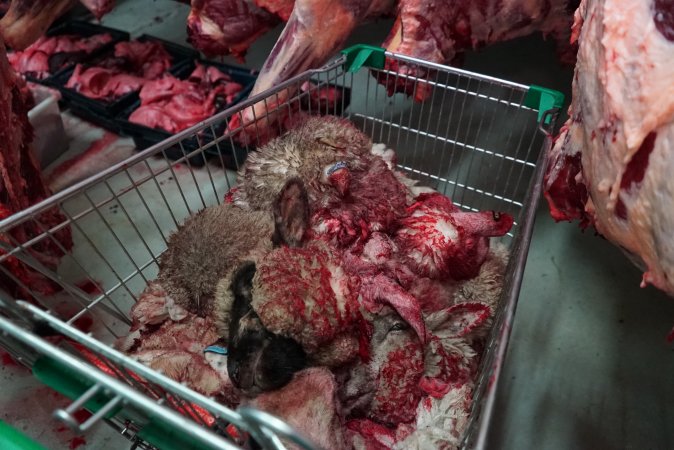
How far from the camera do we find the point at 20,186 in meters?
1.08

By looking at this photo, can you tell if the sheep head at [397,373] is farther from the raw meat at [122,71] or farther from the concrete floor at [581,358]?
the raw meat at [122,71]

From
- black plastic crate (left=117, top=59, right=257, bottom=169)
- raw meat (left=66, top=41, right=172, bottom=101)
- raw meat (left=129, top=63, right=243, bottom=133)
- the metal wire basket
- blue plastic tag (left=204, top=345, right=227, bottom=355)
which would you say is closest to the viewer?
the metal wire basket

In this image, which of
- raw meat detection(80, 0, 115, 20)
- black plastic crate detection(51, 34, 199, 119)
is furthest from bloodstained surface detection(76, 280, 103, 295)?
raw meat detection(80, 0, 115, 20)

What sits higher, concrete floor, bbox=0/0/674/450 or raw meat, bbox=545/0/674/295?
raw meat, bbox=545/0/674/295

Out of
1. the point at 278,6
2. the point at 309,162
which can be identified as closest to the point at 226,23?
the point at 278,6

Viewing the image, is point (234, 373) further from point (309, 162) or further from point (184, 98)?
point (184, 98)

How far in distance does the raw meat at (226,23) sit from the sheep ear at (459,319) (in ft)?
3.92

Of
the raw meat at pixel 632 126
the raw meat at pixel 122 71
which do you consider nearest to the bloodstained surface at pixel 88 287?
the raw meat at pixel 122 71

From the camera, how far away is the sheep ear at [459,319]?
0.83 m

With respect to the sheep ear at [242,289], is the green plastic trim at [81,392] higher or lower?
higher

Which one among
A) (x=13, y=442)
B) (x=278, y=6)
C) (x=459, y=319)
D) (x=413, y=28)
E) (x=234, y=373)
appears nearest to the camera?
(x=13, y=442)

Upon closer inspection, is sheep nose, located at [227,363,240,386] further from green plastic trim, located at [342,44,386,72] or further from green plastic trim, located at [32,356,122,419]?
green plastic trim, located at [342,44,386,72]

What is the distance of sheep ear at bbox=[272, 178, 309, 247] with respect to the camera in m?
0.78

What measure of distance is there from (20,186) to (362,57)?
2.80 feet
